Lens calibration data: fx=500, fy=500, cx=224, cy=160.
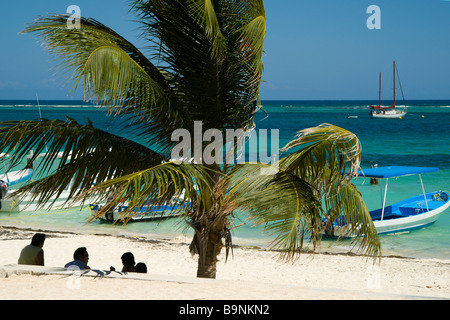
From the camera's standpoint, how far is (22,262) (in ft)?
22.4

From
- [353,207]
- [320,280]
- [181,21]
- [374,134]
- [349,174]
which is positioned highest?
[374,134]

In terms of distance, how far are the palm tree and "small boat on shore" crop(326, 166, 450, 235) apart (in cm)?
771

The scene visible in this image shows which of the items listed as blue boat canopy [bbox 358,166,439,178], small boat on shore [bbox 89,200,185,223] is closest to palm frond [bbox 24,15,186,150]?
small boat on shore [bbox 89,200,185,223]

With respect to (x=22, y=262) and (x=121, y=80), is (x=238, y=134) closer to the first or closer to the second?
(x=121, y=80)

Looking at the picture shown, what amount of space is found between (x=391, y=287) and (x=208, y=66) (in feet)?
19.2

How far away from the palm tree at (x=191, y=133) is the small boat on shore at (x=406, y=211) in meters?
7.71

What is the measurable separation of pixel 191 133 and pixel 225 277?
475 centimetres

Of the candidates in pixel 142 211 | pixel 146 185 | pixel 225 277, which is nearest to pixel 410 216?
pixel 225 277

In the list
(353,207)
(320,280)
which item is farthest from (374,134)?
(353,207)

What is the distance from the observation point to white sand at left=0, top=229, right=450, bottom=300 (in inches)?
198

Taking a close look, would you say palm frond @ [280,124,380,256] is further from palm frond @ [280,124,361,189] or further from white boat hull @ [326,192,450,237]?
white boat hull @ [326,192,450,237]

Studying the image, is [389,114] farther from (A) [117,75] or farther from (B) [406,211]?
(A) [117,75]

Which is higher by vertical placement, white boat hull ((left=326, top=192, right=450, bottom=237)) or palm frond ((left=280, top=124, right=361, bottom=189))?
palm frond ((left=280, top=124, right=361, bottom=189))

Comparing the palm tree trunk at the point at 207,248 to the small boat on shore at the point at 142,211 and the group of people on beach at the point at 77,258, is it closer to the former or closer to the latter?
the small boat on shore at the point at 142,211
